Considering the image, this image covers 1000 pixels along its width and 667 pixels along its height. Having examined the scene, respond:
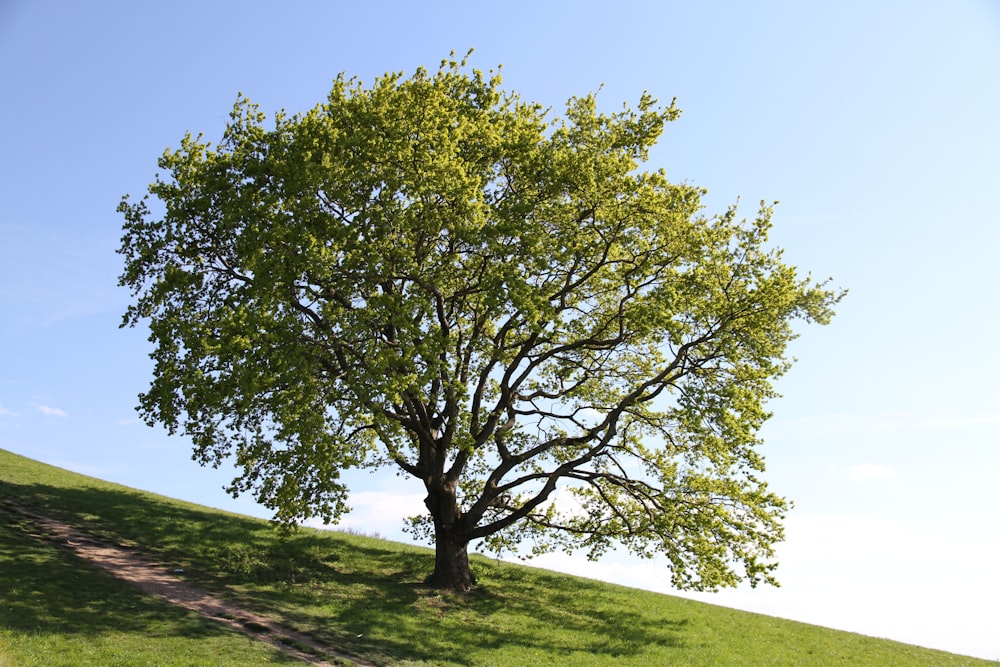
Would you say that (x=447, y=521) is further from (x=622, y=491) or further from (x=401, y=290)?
(x=401, y=290)

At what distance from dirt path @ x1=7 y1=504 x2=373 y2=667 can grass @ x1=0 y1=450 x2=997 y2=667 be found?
2.25ft

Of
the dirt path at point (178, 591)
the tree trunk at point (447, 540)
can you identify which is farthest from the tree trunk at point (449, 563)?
the dirt path at point (178, 591)

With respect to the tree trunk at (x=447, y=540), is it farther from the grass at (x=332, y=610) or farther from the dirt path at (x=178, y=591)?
the dirt path at (x=178, y=591)

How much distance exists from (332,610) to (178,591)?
5.58 metres

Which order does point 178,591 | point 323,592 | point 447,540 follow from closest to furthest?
point 178,591 → point 323,592 → point 447,540

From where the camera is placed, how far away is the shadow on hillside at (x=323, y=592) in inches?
963

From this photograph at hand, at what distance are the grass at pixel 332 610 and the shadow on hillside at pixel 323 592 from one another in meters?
0.08

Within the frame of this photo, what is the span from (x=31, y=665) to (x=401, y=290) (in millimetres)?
16650

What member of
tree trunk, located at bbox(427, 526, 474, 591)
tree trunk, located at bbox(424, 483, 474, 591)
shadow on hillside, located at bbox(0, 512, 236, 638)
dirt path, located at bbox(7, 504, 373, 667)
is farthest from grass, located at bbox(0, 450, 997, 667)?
tree trunk, located at bbox(424, 483, 474, 591)

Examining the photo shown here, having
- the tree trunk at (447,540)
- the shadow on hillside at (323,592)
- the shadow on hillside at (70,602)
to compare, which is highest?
the tree trunk at (447,540)

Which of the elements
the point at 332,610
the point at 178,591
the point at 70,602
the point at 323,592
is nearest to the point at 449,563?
the point at 323,592

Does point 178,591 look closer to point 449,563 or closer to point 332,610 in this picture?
point 332,610

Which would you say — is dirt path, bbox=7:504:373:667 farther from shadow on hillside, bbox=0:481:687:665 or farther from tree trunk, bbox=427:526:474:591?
tree trunk, bbox=427:526:474:591

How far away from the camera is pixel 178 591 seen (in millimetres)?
27031
